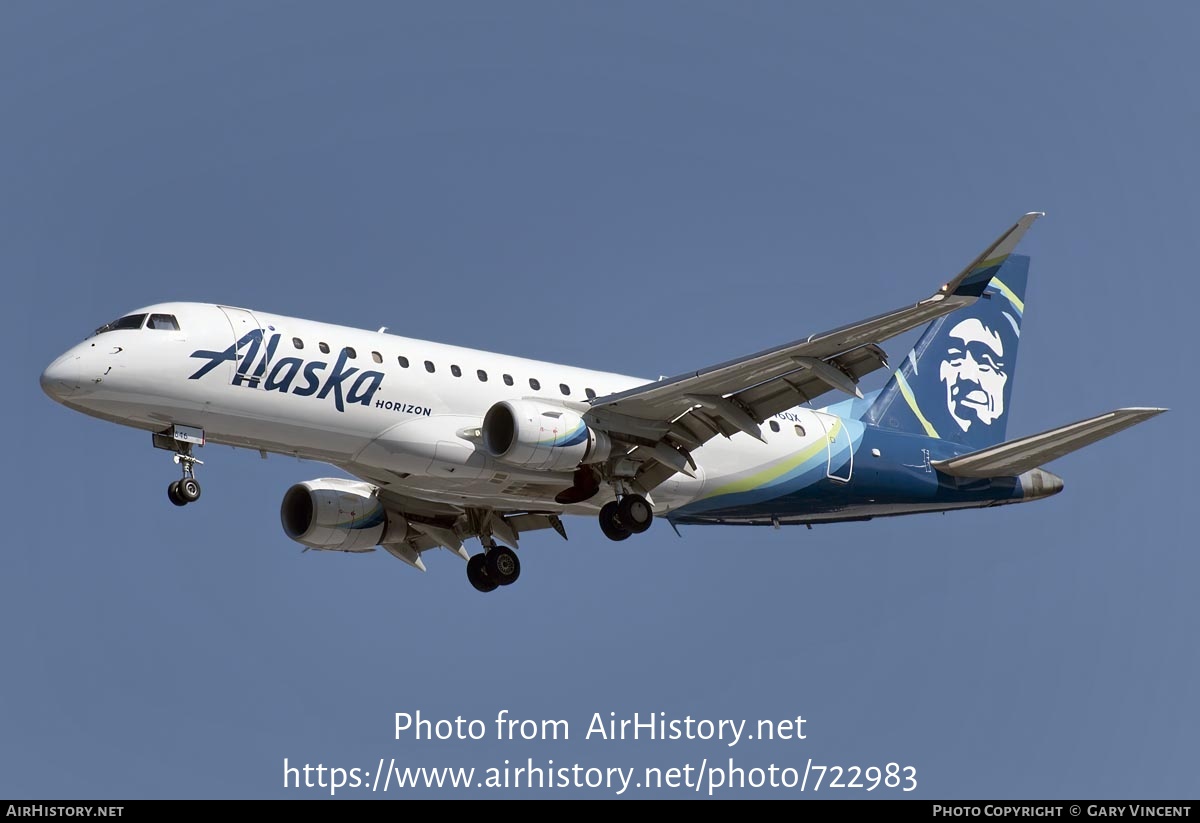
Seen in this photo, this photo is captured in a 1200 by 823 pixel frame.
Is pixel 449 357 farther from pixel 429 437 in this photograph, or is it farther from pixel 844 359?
pixel 844 359

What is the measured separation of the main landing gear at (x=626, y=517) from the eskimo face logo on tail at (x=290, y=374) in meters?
5.93

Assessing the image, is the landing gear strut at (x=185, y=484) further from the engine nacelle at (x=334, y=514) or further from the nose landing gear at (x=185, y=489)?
the engine nacelle at (x=334, y=514)

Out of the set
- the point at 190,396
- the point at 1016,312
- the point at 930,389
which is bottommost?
the point at 190,396

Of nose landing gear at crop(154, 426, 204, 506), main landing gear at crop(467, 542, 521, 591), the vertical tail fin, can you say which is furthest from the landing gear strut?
the vertical tail fin

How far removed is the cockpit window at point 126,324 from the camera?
33781 mm

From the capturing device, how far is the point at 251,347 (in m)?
34.1

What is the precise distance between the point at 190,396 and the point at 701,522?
41.8ft

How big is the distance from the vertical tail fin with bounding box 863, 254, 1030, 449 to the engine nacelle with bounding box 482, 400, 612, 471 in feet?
30.2

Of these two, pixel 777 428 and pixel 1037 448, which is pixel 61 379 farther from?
pixel 1037 448

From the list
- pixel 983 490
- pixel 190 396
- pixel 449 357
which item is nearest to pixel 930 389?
pixel 983 490

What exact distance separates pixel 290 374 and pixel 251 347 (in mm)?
937

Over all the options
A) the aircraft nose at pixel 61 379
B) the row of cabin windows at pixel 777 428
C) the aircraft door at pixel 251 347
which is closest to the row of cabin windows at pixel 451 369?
the aircraft door at pixel 251 347

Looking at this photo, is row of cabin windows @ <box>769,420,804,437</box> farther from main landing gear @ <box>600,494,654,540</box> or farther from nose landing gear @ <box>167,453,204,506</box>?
nose landing gear @ <box>167,453,204,506</box>

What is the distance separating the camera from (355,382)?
3456cm
